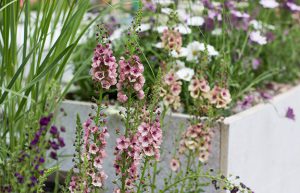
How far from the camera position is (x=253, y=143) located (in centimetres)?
321

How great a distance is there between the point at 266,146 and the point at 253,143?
16 cm

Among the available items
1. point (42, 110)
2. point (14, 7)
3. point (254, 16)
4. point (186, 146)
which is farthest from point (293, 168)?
point (14, 7)

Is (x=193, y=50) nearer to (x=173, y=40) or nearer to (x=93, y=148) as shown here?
(x=173, y=40)

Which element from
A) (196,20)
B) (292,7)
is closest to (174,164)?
(196,20)

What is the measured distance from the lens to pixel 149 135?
2.23 m

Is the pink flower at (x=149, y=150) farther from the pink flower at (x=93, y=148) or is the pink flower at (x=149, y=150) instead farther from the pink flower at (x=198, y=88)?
the pink flower at (x=198, y=88)

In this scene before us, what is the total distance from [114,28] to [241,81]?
743 mm

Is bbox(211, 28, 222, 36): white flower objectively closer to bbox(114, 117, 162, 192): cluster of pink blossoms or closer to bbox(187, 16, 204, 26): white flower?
bbox(187, 16, 204, 26): white flower

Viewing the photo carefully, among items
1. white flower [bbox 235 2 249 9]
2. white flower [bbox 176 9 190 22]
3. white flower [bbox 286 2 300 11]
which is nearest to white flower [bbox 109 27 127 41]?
white flower [bbox 176 9 190 22]

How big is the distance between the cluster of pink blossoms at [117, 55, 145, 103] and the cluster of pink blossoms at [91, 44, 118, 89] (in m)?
0.03

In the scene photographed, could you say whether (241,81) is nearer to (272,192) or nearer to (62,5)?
(272,192)

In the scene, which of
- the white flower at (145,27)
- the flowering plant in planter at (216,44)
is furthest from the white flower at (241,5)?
the white flower at (145,27)

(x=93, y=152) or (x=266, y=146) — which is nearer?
(x=93, y=152)

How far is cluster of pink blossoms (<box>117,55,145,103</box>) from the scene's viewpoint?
7.34ft
